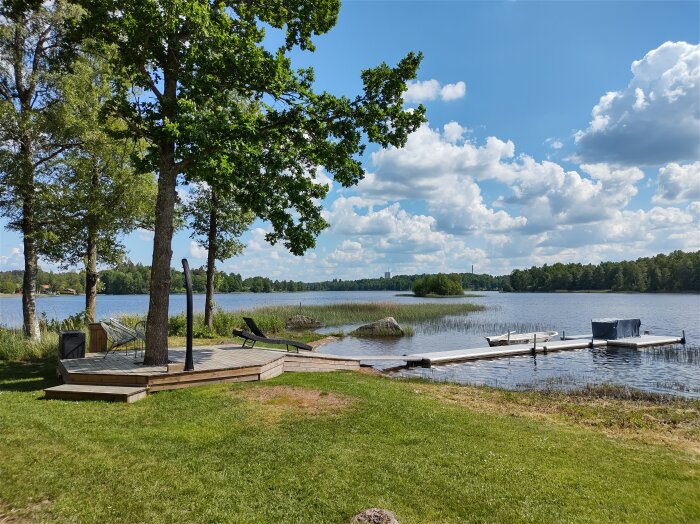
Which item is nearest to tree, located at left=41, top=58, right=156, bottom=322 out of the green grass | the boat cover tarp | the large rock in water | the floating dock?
the green grass

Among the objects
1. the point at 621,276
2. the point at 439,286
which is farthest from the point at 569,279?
the point at 439,286

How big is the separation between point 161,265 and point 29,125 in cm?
802

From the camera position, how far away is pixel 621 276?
11306cm

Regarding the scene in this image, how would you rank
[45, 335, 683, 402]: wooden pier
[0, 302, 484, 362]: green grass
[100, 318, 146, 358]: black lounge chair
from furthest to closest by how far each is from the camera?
[0, 302, 484, 362]: green grass → [100, 318, 146, 358]: black lounge chair → [45, 335, 683, 402]: wooden pier

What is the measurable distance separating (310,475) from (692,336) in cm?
3230

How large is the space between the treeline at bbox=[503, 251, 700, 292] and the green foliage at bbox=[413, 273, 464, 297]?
4911cm

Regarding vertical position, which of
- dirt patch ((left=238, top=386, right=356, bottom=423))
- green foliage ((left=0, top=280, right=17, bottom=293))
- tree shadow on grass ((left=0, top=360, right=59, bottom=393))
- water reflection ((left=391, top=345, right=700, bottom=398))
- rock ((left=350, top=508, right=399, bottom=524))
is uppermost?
green foliage ((left=0, top=280, right=17, bottom=293))

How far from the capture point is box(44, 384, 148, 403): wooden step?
767 centimetres

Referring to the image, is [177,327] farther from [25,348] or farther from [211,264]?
[25,348]

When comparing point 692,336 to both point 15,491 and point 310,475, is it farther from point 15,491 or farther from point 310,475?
point 15,491

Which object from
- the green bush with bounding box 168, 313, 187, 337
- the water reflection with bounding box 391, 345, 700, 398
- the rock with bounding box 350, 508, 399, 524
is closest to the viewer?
the rock with bounding box 350, 508, 399, 524

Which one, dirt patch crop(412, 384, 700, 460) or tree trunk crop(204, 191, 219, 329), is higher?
tree trunk crop(204, 191, 219, 329)

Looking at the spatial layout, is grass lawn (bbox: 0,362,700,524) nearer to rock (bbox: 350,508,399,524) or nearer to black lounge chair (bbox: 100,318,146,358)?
rock (bbox: 350,508,399,524)

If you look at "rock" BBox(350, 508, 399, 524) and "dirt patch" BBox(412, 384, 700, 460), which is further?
"dirt patch" BBox(412, 384, 700, 460)
